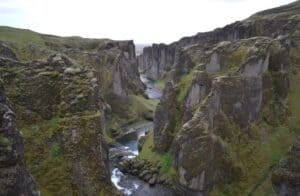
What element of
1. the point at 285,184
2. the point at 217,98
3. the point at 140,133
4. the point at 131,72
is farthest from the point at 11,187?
the point at 131,72

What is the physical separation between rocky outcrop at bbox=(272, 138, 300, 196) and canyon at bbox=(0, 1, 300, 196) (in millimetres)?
87

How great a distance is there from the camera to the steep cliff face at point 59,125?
26250 mm

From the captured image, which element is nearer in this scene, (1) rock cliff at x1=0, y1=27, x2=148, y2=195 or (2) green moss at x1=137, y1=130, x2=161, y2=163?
(1) rock cliff at x1=0, y1=27, x2=148, y2=195

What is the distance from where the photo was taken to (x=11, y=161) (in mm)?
19016

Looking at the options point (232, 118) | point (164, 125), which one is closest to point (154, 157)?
point (164, 125)

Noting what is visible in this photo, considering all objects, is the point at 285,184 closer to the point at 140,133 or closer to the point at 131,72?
the point at 140,133

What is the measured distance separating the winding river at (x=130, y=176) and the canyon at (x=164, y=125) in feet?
0.63

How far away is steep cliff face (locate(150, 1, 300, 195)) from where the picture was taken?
2083 inches

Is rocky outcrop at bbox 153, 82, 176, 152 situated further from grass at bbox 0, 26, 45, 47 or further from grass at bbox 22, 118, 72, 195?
grass at bbox 0, 26, 45, 47

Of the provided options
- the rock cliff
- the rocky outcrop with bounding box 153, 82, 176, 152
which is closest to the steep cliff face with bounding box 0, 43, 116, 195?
the rock cliff

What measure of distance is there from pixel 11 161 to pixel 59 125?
8427 millimetres

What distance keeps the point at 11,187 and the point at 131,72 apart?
124694mm

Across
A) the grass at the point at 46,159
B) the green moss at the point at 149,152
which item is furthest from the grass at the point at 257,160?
the grass at the point at 46,159

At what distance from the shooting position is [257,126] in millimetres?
60500
